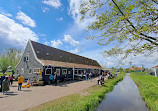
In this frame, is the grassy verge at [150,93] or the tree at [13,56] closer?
the grassy verge at [150,93]

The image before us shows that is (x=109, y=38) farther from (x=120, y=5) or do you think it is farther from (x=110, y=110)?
(x=110, y=110)

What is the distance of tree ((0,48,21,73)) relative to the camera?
2966cm

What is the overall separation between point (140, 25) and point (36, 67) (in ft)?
50.5

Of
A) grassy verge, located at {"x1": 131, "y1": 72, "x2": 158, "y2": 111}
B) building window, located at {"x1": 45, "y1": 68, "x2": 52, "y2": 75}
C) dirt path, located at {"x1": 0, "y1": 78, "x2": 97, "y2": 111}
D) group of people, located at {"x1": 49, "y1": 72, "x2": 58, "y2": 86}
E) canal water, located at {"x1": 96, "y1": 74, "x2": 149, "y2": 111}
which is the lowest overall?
canal water, located at {"x1": 96, "y1": 74, "x2": 149, "y2": 111}

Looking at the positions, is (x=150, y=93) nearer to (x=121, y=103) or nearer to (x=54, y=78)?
(x=121, y=103)

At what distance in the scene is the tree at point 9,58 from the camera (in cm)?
2966

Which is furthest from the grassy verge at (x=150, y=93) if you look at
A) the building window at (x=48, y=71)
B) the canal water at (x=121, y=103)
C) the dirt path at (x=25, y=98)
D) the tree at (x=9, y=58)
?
the tree at (x=9, y=58)

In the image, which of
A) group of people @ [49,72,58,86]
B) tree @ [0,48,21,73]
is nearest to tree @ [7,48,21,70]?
tree @ [0,48,21,73]

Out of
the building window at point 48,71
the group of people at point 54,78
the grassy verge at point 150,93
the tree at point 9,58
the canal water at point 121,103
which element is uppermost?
the tree at point 9,58

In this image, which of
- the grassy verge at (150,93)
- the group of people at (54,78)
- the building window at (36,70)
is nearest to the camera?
the grassy verge at (150,93)

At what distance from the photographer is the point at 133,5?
3793 millimetres

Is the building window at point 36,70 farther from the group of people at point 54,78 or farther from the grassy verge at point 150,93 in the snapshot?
the grassy verge at point 150,93

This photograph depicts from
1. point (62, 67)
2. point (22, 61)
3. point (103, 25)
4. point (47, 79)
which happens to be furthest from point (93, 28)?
point (22, 61)

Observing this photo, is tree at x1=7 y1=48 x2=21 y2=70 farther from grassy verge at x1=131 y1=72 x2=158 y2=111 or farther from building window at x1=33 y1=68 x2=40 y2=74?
grassy verge at x1=131 y1=72 x2=158 y2=111
